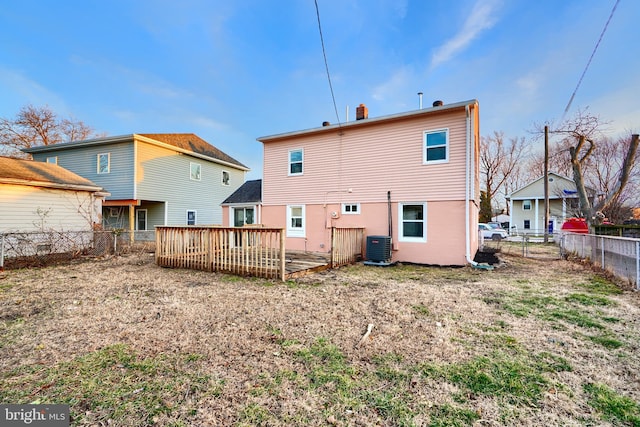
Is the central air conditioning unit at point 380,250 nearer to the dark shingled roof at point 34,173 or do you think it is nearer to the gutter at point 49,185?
the gutter at point 49,185

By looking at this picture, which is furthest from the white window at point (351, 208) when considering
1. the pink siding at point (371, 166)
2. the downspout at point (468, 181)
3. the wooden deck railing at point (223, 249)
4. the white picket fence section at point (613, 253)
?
the white picket fence section at point (613, 253)

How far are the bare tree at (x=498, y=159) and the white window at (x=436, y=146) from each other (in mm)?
31893

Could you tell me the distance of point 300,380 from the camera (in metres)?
2.65

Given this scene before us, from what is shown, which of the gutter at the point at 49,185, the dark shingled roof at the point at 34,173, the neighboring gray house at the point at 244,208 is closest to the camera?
the gutter at the point at 49,185

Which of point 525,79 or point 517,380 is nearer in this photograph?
point 517,380

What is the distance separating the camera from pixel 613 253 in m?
7.52

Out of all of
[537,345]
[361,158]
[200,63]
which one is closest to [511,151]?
[361,158]

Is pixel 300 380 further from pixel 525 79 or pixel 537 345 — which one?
pixel 525 79

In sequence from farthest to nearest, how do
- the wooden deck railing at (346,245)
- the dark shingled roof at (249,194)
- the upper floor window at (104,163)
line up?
1. the upper floor window at (104,163)
2. the dark shingled roof at (249,194)
3. the wooden deck railing at (346,245)

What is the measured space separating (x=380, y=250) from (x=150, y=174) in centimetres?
1373

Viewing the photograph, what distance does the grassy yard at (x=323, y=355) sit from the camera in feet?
7.34

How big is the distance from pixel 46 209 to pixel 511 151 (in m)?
44.7

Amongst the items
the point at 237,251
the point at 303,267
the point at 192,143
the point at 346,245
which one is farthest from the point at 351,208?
the point at 192,143

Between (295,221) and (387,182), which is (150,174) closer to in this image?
(295,221)
